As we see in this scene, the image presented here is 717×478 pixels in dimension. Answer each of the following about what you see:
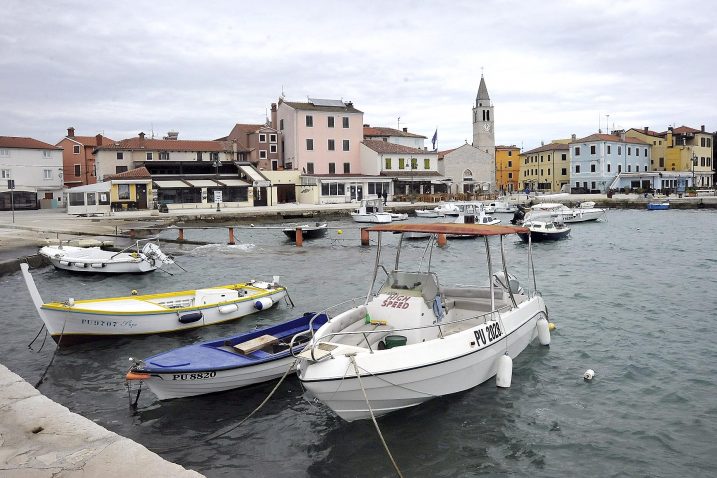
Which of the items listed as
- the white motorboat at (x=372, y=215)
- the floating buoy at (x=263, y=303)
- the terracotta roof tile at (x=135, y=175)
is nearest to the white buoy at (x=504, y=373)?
the floating buoy at (x=263, y=303)

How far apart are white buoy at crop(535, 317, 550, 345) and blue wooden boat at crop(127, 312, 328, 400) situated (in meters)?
6.32

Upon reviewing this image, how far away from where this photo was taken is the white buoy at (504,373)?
460 inches

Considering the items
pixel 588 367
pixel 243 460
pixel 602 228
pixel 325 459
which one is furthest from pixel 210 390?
pixel 602 228

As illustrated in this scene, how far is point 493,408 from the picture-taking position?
11.2 metres

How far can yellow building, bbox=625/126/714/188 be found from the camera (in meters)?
95.8

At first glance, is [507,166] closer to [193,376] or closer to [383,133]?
[383,133]

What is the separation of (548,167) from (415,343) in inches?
4012

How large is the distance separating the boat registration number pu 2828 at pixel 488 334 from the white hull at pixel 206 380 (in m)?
4.06

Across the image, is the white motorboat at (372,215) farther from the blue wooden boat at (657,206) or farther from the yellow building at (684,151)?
the yellow building at (684,151)

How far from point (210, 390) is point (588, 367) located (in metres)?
8.68

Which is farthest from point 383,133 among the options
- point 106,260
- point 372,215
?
point 106,260

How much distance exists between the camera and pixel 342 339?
37.0 feet

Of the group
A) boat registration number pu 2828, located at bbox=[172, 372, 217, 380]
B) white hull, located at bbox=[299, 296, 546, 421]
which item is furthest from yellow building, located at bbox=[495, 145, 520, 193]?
boat registration number pu 2828, located at bbox=[172, 372, 217, 380]

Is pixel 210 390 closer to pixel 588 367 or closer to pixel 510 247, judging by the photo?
pixel 588 367
